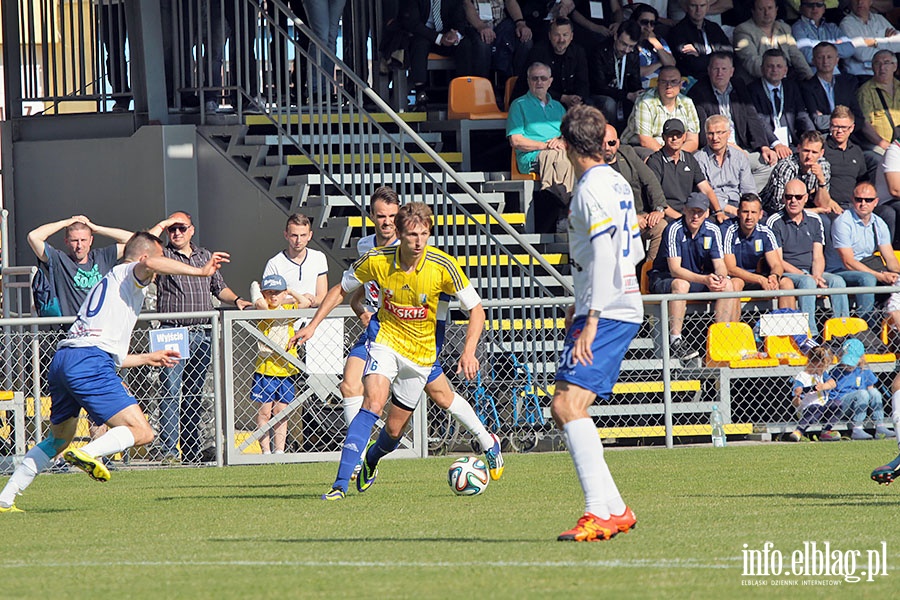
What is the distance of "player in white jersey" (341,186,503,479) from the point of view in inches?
397

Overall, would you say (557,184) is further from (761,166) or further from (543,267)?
(761,166)

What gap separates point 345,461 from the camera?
9.42 m

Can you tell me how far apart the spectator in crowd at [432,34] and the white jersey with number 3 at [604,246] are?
32.7 feet

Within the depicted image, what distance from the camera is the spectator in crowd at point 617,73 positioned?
642 inches

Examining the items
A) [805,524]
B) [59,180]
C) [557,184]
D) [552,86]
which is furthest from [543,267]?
[805,524]

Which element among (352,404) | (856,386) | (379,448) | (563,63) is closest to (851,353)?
(856,386)

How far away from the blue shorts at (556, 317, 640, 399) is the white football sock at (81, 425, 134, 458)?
139 inches

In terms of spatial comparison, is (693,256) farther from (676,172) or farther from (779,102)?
(779,102)

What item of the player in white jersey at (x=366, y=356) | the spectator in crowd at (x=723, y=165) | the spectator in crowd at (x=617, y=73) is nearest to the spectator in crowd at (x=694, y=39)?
the spectator in crowd at (x=617, y=73)

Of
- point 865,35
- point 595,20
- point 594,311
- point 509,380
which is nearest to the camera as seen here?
point 594,311

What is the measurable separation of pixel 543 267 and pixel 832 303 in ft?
9.15

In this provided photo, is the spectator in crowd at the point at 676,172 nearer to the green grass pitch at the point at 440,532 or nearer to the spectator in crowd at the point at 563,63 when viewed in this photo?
the spectator in crowd at the point at 563,63

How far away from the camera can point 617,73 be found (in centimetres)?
1644

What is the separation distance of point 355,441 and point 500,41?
8.46 meters
